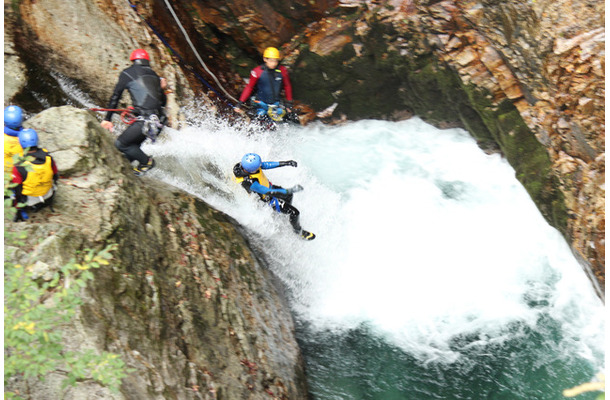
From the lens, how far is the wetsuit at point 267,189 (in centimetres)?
792

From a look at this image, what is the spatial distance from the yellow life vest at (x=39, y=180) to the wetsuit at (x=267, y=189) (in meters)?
3.05

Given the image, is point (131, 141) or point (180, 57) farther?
point (180, 57)

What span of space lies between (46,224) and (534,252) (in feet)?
27.4

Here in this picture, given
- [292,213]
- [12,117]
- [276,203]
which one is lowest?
[292,213]

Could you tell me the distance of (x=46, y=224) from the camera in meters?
5.32

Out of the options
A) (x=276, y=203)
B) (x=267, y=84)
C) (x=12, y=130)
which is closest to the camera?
(x=12, y=130)

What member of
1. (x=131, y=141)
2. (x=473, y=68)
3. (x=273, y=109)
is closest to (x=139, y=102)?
(x=131, y=141)

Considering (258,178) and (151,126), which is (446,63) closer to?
(258,178)

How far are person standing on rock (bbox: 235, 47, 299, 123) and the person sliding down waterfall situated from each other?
2003mm

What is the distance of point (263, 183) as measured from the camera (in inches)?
319

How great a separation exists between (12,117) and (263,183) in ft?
12.5

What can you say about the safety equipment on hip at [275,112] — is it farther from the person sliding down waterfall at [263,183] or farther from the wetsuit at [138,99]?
the wetsuit at [138,99]

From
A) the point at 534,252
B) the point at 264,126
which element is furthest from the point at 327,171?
the point at 534,252

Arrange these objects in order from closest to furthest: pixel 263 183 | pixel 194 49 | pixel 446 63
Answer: pixel 263 183 → pixel 446 63 → pixel 194 49
